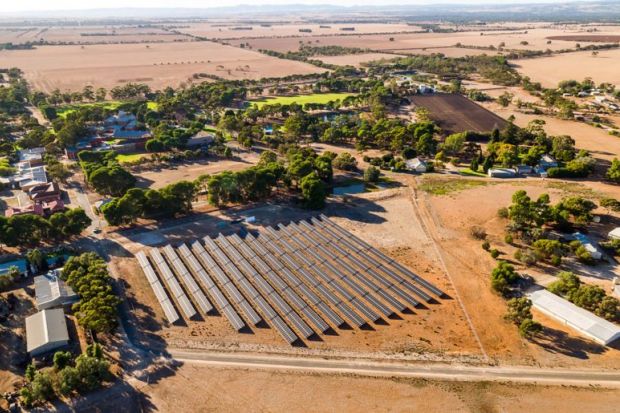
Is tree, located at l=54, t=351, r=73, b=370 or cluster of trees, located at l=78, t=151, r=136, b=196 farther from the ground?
cluster of trees, located at l=78, t=151, r=136, b=196

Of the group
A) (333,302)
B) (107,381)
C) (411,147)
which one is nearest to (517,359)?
(333,302)

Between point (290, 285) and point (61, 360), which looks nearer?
point (61, 360)

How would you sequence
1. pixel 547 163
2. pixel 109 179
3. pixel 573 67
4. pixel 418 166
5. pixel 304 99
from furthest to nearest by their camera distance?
1. pixel 573 67
2. pixel 304 99
3. pixel 418 166
4. pixel 547 163
5. pixel 109 179

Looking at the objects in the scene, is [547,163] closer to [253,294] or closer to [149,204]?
[253,294]

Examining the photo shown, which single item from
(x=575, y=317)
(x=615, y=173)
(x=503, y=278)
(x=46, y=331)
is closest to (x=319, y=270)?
(x=503, y=278)

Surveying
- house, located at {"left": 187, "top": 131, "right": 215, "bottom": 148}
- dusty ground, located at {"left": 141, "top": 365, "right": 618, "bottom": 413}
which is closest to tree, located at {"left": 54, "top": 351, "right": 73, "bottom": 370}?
dusty ground, located at {"left": 141, "top": 365, "right": 618, "bottom": 413}

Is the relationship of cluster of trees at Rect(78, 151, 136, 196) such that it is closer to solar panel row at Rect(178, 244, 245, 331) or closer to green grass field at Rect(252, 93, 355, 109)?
solar panel row at Rect(178, 244, 245, 331)

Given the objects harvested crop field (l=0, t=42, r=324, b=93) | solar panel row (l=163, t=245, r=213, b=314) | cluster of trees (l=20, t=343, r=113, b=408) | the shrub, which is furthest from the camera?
harvested crop field (l=0, t=42, r=324, b=93)
